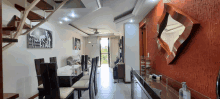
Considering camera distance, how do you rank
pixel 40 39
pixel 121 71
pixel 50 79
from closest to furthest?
pixel 50 79 → pixel 40 39 → pixel 121 71

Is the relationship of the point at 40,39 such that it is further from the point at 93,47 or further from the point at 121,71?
the point at 93,47

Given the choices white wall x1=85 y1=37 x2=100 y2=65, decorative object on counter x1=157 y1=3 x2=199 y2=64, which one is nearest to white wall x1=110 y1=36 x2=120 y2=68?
white wall x1=85 y1=37 x2=100 y2=65

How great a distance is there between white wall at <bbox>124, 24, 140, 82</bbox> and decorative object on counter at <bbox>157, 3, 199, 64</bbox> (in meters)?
2.28

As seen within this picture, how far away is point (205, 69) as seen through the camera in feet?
3.88

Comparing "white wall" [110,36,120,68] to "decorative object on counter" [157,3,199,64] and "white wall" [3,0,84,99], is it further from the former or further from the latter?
"decorative object on counter" [157,3,199,64]

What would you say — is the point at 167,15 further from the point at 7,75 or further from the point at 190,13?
the point at 7,75

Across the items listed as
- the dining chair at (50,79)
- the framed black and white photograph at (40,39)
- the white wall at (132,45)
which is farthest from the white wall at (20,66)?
the white wall at (132,45)

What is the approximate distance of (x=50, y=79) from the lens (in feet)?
6.09

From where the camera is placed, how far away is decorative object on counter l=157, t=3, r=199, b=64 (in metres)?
1.35

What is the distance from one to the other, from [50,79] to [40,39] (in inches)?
93.7

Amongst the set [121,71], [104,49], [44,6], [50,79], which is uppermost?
[44,6]

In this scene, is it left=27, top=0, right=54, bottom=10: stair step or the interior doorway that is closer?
left=27, top=0, right=54, bottom=10: stair step

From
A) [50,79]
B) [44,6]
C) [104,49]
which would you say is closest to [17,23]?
[44,6]

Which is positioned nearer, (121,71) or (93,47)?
(121,71)
